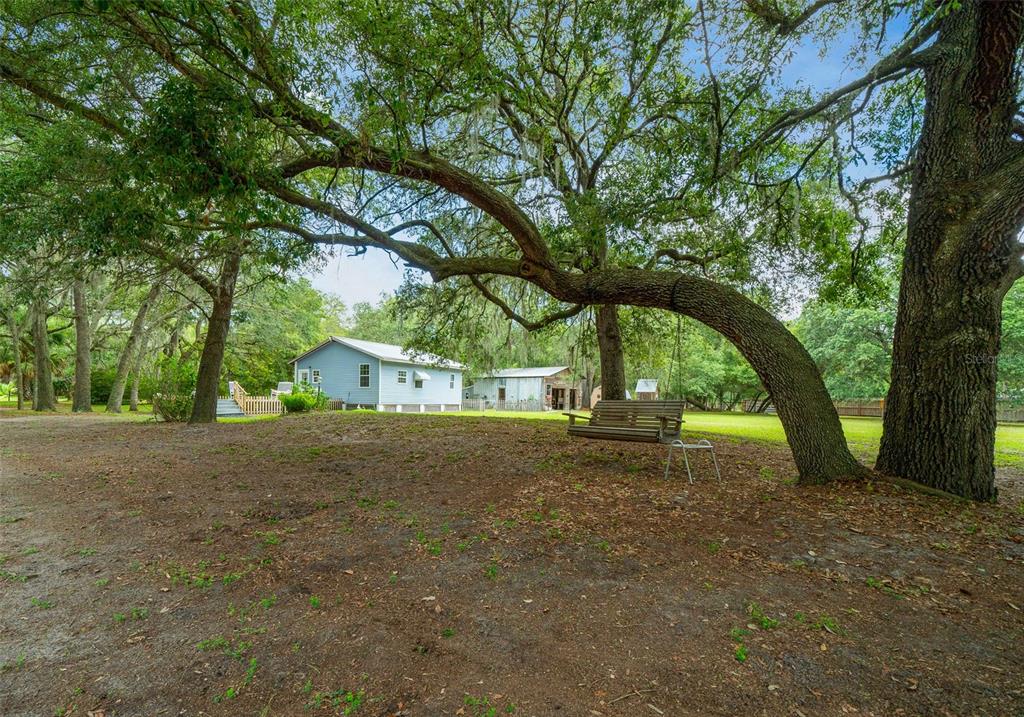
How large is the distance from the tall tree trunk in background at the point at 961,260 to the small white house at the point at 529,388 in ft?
88.6

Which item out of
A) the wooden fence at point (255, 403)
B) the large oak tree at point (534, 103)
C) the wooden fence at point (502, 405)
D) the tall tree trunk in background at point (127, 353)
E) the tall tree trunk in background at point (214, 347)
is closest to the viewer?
the large oak tree at point (534, 103)

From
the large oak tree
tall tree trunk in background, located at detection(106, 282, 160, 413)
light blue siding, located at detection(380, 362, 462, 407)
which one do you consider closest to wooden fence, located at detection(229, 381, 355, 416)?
tall tree trunk in background, located at detection(106, 282, 160, 413)

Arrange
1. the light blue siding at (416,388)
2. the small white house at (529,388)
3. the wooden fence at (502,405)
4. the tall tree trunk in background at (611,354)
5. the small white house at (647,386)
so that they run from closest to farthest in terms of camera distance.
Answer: the tall tree trunk in background at (611,354) < the light blue siding at (416,388) < the wooden fence at (502,405) < the small white house at (529,388) < the small white house at (647,386)

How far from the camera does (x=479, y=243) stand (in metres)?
9.71

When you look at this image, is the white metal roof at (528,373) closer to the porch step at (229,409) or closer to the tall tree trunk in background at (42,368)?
the porch step at (229,409)

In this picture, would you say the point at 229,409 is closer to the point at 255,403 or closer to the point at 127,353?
the point at 255,403

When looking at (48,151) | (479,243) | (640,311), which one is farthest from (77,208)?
(640,311)

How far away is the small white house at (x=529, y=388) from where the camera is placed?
→ 107 ft

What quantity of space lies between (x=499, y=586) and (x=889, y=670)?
6.50 feet

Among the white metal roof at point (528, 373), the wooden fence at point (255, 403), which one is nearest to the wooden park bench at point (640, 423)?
the wooden fence at point (255, 403)

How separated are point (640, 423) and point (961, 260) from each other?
151 inches

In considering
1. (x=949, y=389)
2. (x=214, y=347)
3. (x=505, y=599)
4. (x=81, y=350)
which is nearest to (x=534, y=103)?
(x=949, y=389)

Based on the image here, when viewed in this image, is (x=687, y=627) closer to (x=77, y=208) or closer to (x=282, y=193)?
(x=282, y=193)

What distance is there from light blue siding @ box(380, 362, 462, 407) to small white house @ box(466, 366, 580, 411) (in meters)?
3.38
